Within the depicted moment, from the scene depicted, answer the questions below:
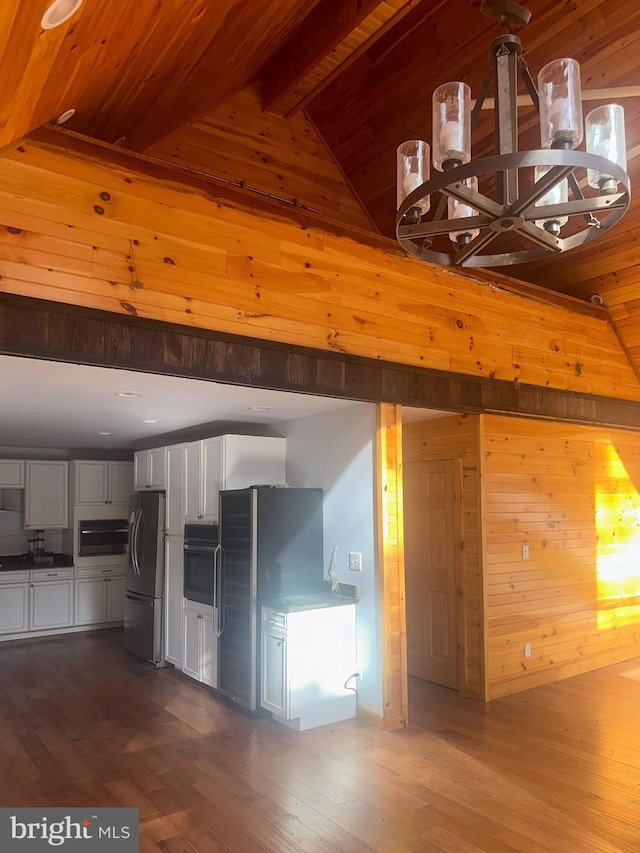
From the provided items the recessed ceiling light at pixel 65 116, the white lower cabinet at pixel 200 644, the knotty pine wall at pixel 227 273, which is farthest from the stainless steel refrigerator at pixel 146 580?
the recessed ceiling light at pixel 65 116

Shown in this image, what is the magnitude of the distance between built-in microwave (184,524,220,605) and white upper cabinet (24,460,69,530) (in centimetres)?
277

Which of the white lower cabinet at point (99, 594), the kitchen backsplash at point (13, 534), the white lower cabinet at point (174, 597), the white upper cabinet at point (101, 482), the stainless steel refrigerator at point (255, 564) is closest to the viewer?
the stainless steel refrigerator at point (255, 564)

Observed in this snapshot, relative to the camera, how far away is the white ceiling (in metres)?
3.47

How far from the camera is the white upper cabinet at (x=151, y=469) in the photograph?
19.8 feet

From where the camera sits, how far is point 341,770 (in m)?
3.57

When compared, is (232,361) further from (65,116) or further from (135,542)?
(135,542)

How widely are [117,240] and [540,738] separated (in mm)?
3903

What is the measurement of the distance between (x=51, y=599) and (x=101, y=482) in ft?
4.65

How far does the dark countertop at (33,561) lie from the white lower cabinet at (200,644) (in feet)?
8.08

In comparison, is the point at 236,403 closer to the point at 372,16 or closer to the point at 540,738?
the point at 372,16

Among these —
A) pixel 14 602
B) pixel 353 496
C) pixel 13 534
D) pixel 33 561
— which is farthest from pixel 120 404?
pixel 13 534

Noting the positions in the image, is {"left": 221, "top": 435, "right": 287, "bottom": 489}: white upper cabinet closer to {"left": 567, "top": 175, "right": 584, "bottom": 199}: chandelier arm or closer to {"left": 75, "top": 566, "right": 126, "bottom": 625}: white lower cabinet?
{"left": 75, "top": 566, "right": 126, "bottom": 625}: white lower cabinet

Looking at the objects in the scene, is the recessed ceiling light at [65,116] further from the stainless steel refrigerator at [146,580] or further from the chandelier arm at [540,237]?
the stainless steel refrigerator at [146,580]

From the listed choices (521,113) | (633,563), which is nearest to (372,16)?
(521,113)
